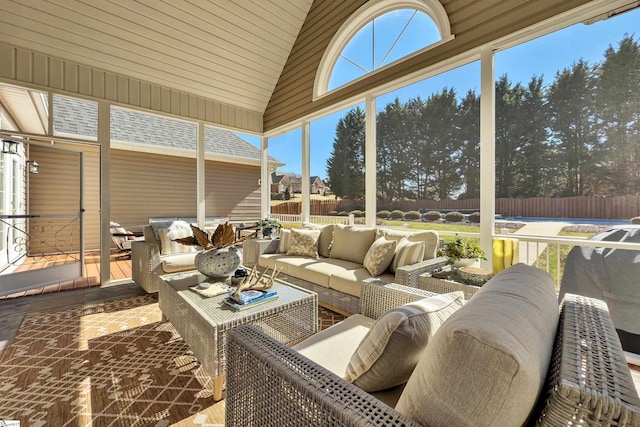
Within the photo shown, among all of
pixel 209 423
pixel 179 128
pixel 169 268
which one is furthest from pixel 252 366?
pixel 179 128

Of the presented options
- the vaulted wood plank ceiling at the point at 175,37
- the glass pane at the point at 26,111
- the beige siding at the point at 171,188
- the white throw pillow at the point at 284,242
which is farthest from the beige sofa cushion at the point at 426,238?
the beige siding at the point at 171,188

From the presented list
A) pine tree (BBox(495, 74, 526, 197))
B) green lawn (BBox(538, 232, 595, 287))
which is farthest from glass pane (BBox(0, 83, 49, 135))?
green lawn (BBox(538, 232, 595, 287))

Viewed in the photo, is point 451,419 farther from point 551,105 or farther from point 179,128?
point 179,128

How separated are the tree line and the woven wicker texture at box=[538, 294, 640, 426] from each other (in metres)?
2.44

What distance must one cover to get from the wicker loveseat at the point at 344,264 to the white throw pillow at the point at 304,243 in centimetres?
6

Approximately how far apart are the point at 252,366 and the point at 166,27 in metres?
4.97

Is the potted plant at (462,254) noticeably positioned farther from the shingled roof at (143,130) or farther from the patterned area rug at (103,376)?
the shingled roof at (143,130)

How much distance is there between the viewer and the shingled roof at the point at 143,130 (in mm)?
4035

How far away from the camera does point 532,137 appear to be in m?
2.80

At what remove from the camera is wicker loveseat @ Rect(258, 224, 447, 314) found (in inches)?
105

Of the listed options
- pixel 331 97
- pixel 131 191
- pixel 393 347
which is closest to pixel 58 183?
pixel 131 191

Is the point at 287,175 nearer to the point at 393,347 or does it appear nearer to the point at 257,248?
the point at 257,248

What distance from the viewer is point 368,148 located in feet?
13.5

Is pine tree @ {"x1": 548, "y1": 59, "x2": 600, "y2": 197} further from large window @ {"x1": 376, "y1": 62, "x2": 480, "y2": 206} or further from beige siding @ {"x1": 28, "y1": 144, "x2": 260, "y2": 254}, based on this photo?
beige siding @ {"x1": 28, "y1": 144, "x2": 260, "y2": 254}
